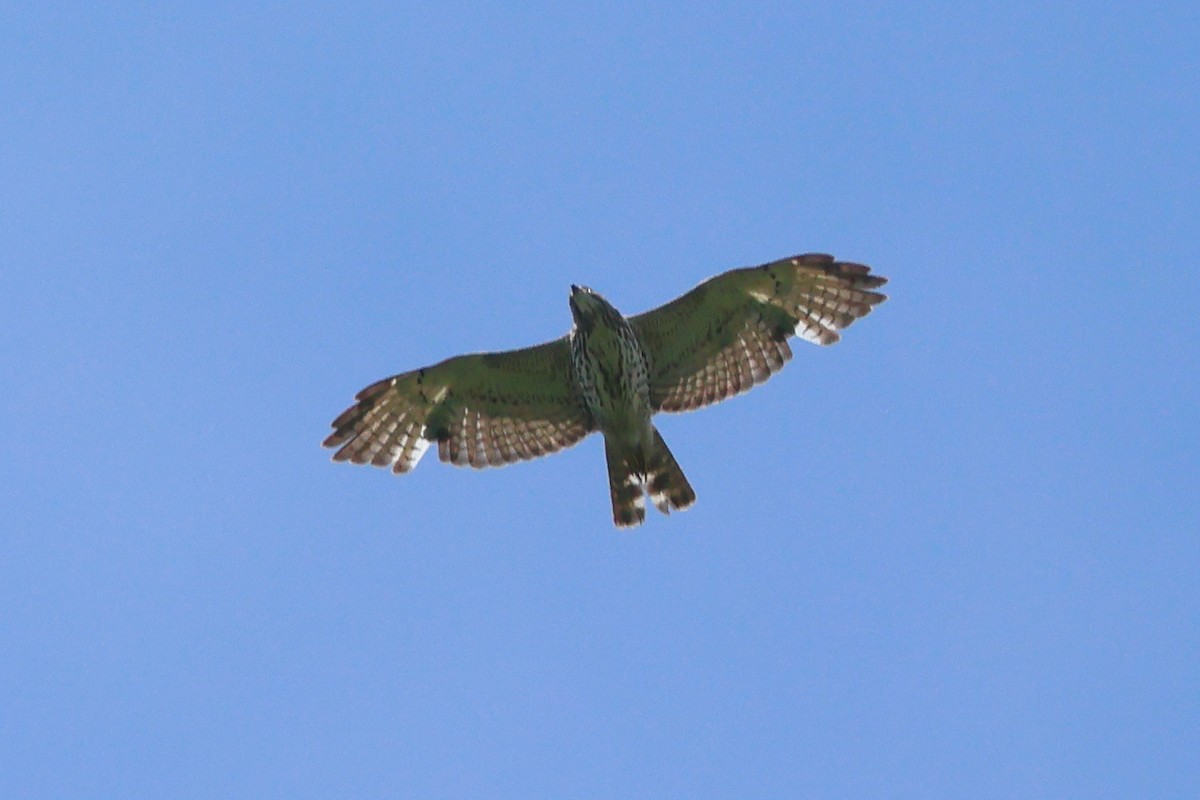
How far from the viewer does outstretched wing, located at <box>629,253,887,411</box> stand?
64.0 ft

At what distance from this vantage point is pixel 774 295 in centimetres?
1977

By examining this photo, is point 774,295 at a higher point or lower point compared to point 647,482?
higher

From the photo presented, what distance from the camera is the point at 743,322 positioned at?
1981 cm

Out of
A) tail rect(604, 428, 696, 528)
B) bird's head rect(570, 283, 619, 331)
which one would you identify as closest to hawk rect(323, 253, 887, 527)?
tail rect(604, 428, 696, 528)

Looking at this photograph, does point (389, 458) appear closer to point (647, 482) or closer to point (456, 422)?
point (456, 422)

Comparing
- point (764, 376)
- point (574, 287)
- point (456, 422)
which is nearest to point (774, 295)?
point (764, 376)

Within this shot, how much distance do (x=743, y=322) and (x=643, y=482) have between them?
1892 mm

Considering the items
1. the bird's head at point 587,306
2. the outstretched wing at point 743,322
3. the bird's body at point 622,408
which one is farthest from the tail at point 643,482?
the bird's head at point 587,306

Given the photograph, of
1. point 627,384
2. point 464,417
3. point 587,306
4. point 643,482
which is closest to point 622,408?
point 627,384

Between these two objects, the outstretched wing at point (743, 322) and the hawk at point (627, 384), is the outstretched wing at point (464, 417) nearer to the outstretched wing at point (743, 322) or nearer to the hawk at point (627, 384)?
the hawk at point (627, 384)

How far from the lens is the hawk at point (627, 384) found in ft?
63.8

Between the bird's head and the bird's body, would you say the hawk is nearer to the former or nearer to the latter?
the bird's body

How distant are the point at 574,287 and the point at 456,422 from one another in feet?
7.43

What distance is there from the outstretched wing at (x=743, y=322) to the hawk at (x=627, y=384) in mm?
10
